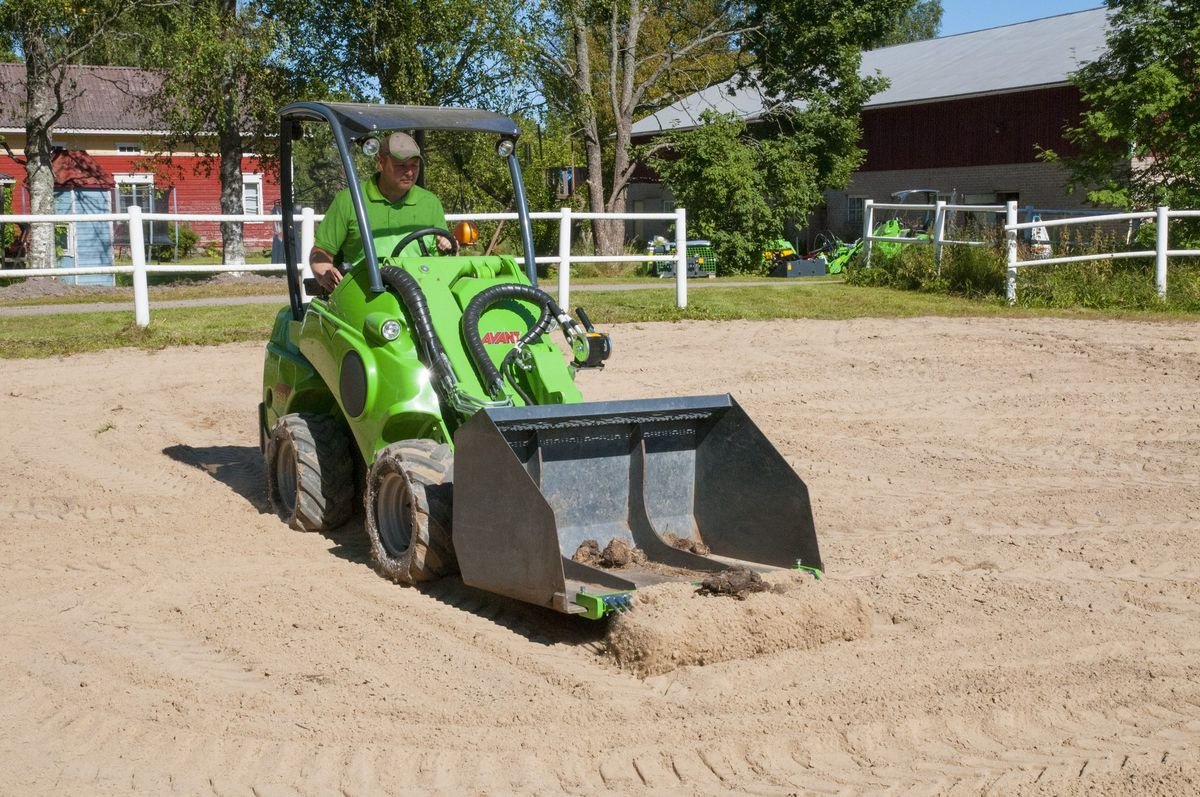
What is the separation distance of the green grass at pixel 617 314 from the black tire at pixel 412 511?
7969 mm

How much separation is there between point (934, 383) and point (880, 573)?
539 cm

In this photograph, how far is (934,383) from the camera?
36.1ft

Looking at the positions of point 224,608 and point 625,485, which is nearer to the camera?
point 224,608

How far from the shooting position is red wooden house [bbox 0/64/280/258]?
35.1 m

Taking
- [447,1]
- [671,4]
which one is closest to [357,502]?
[447,1]

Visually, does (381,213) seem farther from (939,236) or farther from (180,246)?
(180,246)

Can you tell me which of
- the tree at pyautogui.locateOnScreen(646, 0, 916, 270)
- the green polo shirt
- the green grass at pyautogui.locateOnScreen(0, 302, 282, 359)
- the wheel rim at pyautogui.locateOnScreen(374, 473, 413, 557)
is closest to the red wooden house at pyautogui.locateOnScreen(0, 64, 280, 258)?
the tree at pyautogui.locateOnScreen(646, 0, 916, 270)

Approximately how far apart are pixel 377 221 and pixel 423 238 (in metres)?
0.25

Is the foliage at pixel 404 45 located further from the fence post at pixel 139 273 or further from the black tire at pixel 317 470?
the black tire at pixel 317 470

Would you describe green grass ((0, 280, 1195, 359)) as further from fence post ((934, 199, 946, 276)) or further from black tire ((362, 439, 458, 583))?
black tire ((362, 439, 458, 583))

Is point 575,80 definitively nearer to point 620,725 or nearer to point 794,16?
point 794,16

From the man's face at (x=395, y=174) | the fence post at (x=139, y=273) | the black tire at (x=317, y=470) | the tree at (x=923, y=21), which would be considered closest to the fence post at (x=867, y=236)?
the fence post at (x=139, y=273)

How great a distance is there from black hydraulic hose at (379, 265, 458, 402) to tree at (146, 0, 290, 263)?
17133mm

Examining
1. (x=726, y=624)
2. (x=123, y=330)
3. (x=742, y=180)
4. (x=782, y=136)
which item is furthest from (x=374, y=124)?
(x=782, y=136)
